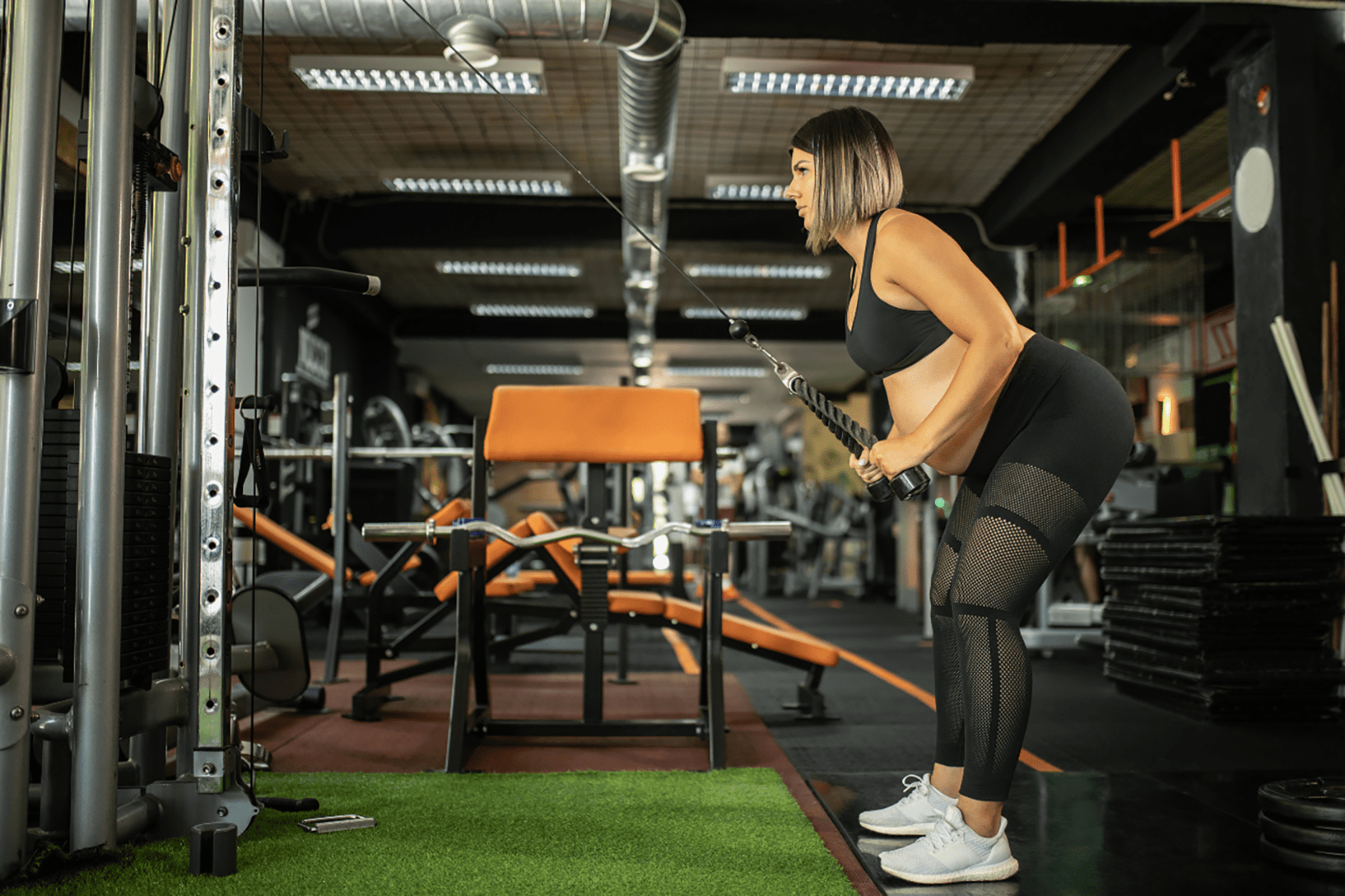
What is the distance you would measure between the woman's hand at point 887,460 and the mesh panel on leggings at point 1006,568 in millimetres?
184

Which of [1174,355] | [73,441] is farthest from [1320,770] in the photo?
[1174,355]

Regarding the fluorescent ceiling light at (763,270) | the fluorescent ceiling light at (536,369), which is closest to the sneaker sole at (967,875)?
the fluorescent ceiling light at (763,270)

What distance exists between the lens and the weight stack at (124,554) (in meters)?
1.62

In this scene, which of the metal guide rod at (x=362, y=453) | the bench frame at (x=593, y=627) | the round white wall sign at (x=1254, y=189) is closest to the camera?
the bench frame at (x=593, y=627)

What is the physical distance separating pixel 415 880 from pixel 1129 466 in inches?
213

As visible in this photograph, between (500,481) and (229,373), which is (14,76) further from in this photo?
(500,481)

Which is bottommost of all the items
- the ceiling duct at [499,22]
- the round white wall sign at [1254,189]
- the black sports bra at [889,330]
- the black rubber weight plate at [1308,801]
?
the black rubber weight plate at [1308,801]

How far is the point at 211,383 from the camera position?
5.84 ft

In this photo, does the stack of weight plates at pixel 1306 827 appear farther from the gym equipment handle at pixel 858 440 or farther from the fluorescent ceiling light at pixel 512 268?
the fluorescent ceiling light at pixel 512 268

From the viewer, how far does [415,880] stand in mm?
1584

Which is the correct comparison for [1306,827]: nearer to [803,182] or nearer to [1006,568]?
[1006,568]

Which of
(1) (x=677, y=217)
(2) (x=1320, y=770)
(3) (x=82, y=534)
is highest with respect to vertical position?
(1) (x=677, y=217)

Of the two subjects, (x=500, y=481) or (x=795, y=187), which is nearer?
(x=795, y=187)

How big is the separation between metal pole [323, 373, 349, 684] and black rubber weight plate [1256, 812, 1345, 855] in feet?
10.9
